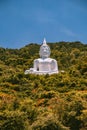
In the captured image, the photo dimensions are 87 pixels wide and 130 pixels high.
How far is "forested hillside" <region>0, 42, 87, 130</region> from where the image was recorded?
15922mm

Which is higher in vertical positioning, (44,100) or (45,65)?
(45,65)

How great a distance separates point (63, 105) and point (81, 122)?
1.45m

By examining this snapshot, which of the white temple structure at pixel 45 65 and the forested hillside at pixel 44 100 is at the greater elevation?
the white temple structure at pixel 45 65

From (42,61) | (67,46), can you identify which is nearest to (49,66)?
(42,61)

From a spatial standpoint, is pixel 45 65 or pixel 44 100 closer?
pixel 44 100

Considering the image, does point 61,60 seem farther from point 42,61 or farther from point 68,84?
point 68,84

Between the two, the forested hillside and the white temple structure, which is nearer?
the forested hillside

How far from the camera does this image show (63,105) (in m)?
17.5

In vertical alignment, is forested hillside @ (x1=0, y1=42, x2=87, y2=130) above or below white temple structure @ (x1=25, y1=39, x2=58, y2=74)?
below

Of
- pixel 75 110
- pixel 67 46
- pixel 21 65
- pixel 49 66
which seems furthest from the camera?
pixel 67 46

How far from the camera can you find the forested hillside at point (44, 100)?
1592cm

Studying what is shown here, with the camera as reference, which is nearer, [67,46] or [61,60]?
[61,60]

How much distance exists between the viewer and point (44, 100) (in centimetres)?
2222

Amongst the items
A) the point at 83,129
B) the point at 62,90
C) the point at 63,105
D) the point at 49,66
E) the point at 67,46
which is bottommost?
the point at 83,129
